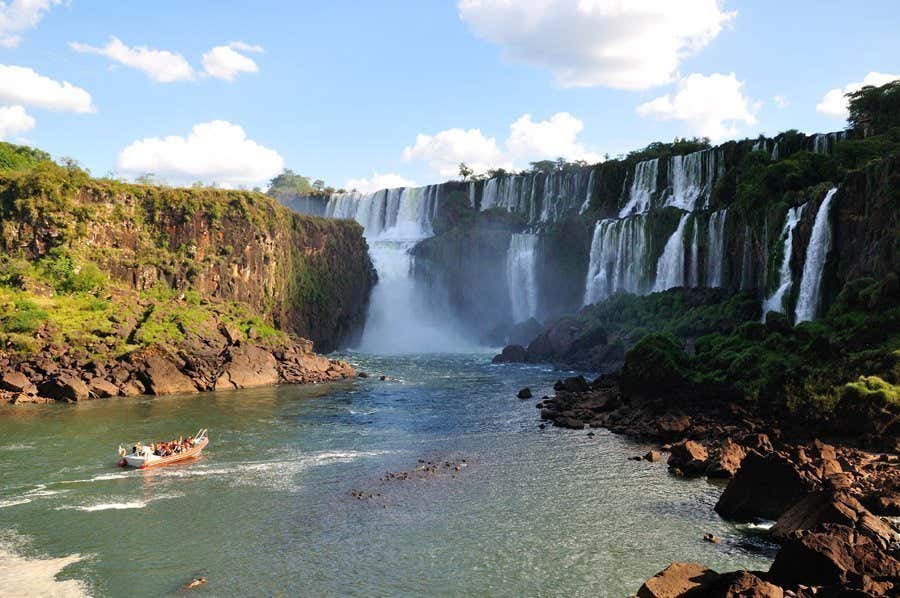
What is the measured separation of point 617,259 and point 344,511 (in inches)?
2209

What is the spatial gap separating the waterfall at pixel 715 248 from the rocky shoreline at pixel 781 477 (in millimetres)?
21103

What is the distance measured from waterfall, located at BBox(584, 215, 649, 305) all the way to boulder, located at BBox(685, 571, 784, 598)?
59.8m

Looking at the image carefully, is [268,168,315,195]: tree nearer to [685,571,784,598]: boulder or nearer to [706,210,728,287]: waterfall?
[706,210,728,287]: waterfall

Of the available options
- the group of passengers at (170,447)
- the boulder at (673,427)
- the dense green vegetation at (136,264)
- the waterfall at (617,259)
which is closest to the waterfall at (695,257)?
the waterfall at (617,259)

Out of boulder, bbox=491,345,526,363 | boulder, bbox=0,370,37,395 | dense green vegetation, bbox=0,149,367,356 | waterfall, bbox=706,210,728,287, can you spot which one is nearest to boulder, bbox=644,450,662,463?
dense green vegetation, bbox=0,149,367,356

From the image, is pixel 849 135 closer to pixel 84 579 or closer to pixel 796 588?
pixel 796 588

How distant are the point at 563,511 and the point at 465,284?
65.4 m

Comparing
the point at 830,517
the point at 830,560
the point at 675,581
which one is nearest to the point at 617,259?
the point at 830,517

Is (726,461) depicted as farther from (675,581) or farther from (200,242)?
(200,242)

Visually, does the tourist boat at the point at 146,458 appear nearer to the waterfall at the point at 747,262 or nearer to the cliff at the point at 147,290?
the cliff at the point at 147,290

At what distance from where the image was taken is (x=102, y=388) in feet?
149

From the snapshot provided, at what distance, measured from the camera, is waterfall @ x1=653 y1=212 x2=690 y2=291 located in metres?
66.3

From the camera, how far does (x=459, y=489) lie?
26625mm

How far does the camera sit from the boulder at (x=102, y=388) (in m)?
45.4
